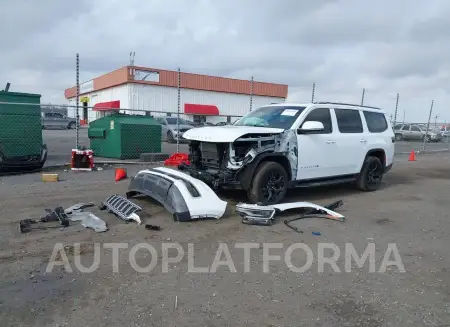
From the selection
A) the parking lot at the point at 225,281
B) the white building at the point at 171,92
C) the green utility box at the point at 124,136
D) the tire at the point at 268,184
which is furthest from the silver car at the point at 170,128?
the parking lot at the point at 225,281

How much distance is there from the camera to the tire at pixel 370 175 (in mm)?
8172

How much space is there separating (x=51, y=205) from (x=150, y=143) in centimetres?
637

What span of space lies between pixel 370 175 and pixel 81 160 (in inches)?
274

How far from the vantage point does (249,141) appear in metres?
6.10

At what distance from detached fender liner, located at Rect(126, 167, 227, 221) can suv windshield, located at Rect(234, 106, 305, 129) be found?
188 cm

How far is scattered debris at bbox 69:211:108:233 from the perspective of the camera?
195 inches

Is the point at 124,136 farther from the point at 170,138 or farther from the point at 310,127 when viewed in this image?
the point at 170,138

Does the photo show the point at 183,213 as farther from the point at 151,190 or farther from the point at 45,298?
the point at 45,298

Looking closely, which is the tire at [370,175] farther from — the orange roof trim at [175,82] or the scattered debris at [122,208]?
the orange roof trim at [175,82]

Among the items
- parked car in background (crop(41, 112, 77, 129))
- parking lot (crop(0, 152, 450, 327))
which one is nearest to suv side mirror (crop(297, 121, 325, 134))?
parking lot (crop(0, 152, 450, 327))

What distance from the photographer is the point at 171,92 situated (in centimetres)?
4153

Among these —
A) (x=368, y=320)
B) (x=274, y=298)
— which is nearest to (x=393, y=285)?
(x=368, y=320)

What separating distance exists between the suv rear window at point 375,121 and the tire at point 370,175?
0.67 metres

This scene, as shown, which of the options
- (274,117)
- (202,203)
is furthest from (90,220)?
(274,117)
